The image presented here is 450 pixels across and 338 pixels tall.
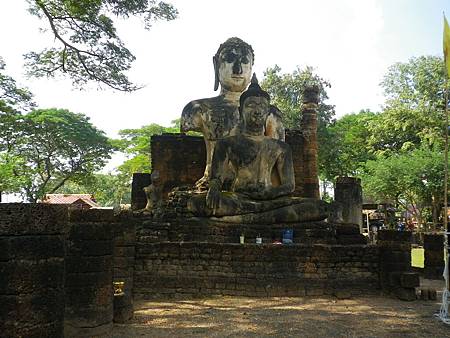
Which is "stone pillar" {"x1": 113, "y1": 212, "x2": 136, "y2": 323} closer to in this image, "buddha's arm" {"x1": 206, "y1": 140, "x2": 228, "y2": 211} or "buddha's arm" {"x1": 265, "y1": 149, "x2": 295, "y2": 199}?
"buddha's arm" {"x1": 206, "y1": 140, "x2": 228, "y2": 211}

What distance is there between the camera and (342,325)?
16.9ft

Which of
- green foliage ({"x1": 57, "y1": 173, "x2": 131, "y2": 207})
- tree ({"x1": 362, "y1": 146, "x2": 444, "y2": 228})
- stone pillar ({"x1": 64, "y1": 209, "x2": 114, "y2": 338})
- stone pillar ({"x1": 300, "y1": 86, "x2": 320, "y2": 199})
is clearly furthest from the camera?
green foliage ({"x1": 57, "y1": 173, "x2": 131, "y2": 207})

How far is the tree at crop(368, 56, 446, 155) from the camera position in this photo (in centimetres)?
2648

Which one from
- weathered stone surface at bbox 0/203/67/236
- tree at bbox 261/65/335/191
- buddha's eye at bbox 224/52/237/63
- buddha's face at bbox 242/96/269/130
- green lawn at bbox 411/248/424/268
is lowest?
green lawn at bbox 411/248/424/268

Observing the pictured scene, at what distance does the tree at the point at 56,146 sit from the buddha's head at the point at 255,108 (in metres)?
16.9

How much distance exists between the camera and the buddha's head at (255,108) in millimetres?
9438

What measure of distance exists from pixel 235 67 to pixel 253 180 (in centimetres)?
330

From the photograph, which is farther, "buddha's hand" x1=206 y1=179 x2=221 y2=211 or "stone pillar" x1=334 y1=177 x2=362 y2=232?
"stone pillar" x1=334 y1=177 x2=362 y2=232

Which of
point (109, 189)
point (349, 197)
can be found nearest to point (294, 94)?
point (349, 197)

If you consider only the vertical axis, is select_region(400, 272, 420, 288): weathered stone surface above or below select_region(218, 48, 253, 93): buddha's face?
below

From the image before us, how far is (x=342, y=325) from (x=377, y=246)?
8.22 ft

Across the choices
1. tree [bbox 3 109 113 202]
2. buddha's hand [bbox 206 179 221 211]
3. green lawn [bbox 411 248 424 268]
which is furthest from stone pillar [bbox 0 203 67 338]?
tree [bbox 3 109 113 202]

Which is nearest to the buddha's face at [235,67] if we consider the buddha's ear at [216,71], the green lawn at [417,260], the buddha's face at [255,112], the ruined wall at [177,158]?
the buddha's ear at [216,71]

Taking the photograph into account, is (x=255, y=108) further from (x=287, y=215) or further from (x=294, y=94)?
(x=294, y=94)
